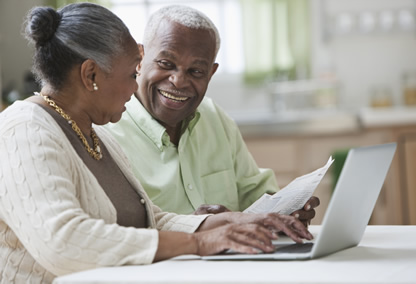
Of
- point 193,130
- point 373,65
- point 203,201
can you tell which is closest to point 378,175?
point 203,201

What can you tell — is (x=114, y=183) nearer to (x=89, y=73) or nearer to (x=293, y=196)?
(x=89, y=73)

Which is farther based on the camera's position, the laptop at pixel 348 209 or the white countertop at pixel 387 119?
the white countertop at pixel 387 119

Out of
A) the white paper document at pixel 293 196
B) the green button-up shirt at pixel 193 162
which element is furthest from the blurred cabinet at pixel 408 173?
the white paper document at pixel 293 196

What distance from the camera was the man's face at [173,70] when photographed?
6.67 feet

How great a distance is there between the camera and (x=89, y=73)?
140cm

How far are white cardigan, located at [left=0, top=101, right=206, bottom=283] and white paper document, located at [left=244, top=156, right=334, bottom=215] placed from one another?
0.42 meters

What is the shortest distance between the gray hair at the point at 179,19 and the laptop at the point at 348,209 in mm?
875

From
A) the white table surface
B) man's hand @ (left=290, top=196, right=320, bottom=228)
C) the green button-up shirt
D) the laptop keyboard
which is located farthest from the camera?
the green button-up shirt

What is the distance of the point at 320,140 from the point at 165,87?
2103 millimetres

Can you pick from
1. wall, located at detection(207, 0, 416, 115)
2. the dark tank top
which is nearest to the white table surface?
the dark tank top

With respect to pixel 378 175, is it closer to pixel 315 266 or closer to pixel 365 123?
pixel 315 266

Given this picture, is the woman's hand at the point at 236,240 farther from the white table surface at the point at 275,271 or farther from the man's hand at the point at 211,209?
Answer: the man's hand at the point at 211,209

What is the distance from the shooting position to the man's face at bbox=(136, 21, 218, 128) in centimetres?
203

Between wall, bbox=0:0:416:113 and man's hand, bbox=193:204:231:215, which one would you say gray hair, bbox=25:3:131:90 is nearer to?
man's hand, bbox=193:204:231:215
